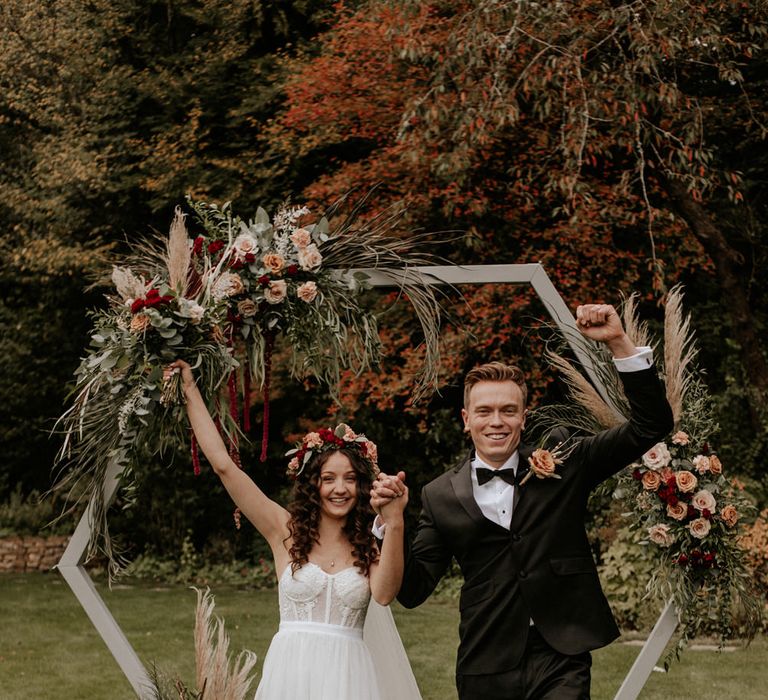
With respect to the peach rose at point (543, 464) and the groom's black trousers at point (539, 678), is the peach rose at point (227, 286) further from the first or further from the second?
the groom's black trousers at point (539, 678)

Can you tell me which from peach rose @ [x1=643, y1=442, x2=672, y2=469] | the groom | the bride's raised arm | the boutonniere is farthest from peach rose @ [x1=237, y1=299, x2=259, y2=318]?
peach rose @ [x1=643, y1=442, x2=672, y2=469]

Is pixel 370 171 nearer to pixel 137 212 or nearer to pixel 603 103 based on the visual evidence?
pixel 603 103

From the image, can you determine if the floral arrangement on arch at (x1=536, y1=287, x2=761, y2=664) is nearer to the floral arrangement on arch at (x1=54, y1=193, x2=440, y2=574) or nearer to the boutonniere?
the floral arrangement on arch at (x1=54, y1=193, x2=440, y2=574)

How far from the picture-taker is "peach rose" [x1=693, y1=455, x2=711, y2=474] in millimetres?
4961

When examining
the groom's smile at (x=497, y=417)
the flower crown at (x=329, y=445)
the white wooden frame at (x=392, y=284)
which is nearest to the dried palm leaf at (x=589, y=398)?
the white wooden frame at (x=392, y=284)

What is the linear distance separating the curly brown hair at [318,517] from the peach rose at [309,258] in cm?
85

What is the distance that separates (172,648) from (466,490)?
6551 millimetres

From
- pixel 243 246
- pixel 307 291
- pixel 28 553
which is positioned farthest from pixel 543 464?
pixel 28 553

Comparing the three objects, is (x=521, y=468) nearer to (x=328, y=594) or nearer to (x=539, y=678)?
(x=539, y=678)

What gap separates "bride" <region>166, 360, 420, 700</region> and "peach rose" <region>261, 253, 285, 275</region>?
601 mm

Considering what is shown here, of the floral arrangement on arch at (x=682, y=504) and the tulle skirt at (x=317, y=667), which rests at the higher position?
the floral arrangement on arch at (x=682, y=504)

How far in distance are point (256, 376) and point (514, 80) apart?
6942 mm

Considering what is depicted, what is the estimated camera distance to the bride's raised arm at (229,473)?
13.7 ft

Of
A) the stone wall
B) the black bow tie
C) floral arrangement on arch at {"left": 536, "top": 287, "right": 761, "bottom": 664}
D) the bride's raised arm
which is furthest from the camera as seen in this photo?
the stone wall
